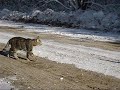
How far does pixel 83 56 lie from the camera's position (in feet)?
45.4

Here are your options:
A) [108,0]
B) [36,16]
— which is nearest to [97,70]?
[36,16]

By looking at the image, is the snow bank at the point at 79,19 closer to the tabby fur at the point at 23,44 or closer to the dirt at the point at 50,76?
the tabby fur at the point at 23,44

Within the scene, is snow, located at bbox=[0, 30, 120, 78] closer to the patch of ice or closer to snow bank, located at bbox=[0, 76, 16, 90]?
the patch of ice

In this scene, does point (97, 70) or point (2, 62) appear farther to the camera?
point (2, 62)

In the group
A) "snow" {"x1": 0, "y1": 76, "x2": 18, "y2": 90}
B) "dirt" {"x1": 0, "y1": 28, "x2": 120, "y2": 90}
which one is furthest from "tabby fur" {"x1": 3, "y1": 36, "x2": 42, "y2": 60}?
"snow" {"x1": 0, "y1": 76, "x2": 18, "y2": 90}

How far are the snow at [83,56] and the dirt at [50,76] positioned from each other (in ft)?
1.74

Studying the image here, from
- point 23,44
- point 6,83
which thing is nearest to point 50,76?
point 6,83

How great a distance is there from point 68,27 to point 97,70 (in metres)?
13.6

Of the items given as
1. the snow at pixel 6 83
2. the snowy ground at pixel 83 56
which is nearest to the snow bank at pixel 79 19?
the snowy ground at pixel 83 56

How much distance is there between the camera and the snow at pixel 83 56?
471 inches

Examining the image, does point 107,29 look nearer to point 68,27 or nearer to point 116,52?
point 68,27

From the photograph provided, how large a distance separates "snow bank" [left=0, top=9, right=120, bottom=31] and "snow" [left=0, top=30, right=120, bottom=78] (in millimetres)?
7796

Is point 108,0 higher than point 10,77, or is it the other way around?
point 108,0

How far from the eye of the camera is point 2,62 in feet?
40.5
